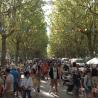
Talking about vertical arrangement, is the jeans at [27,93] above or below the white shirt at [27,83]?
below

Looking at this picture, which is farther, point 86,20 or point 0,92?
point 86,20

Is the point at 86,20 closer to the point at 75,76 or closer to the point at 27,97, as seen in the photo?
the point at 75,76

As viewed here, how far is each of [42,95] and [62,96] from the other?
1136mm

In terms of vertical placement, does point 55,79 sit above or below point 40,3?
below

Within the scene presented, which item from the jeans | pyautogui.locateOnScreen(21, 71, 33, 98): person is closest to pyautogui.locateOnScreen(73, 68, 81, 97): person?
the jeans

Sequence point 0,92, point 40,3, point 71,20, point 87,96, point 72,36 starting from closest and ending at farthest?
1. point 0,92
2. point 87,96
3. point 40,3
4. point 71,20
5. point 72,36

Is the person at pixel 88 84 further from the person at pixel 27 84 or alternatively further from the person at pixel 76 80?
the person at pixel 27 84

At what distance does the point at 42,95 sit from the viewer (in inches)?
955

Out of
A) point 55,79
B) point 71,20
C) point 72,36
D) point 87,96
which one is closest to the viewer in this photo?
point 87,96

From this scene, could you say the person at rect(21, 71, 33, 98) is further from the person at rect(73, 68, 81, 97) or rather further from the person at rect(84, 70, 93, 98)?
the person at rect(73, 68, 81, 97)

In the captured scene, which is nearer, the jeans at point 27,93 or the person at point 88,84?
the jeans at point 27,93

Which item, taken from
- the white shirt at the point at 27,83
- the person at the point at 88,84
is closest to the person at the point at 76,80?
the person at the point at 88,84

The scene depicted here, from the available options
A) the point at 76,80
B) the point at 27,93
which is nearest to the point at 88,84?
the point at 27,93

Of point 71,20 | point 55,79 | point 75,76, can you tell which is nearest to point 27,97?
point 75,76
